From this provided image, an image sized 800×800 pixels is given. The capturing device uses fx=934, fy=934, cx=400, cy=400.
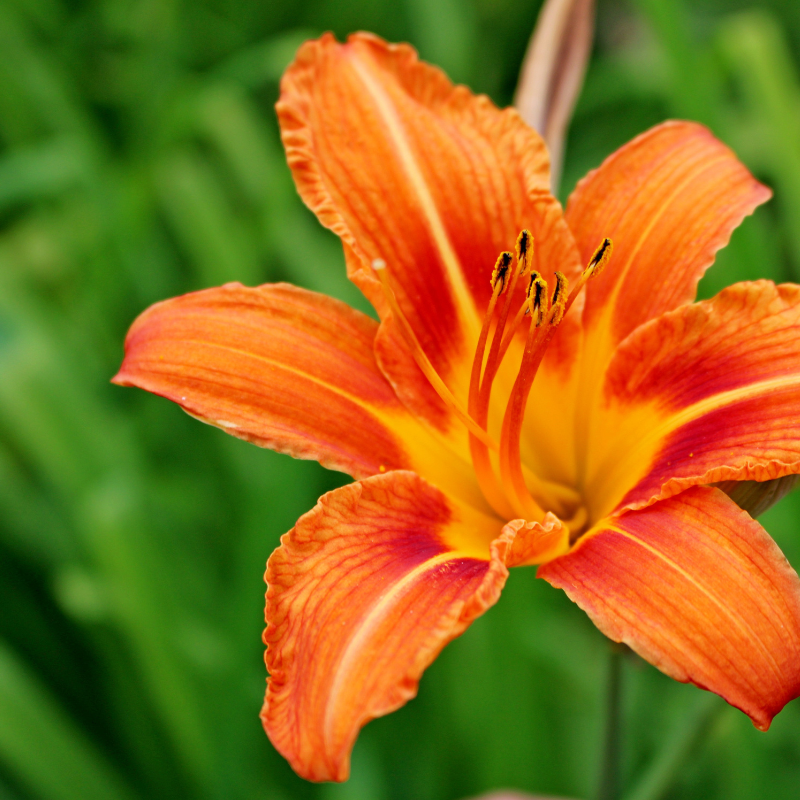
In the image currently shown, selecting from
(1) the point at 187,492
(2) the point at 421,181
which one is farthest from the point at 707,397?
(1) the point at 187,492

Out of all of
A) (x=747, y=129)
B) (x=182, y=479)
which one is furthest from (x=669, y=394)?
(x=747, y=129)

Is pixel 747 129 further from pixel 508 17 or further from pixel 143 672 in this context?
pixel 143 672

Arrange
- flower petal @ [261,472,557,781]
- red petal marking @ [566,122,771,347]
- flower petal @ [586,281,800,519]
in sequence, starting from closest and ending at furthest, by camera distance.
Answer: flower petal @ [261,472,557,781] → flower petal @ [586,281,800,519] → red petal marking @ [566,122,771,347]

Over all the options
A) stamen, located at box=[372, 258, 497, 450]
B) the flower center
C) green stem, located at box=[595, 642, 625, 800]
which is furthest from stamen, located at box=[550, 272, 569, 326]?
green stem, located at box=[595, 642, 625, 800]

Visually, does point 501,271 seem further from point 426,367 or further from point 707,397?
point 707,397

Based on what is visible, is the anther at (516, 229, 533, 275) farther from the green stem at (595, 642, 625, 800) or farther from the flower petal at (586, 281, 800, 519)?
the green stem at (595, 642, 625, 800)

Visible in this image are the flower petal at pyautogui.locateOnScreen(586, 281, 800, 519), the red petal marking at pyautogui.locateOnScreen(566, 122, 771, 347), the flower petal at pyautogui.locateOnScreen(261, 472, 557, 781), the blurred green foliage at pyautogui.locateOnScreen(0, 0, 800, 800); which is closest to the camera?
the flower petal at pyautogui.locateOnScreen(261, 472, 557, 781)

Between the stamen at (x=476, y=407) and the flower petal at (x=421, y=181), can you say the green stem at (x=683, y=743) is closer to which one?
the stamen at (x=476, y=407)
